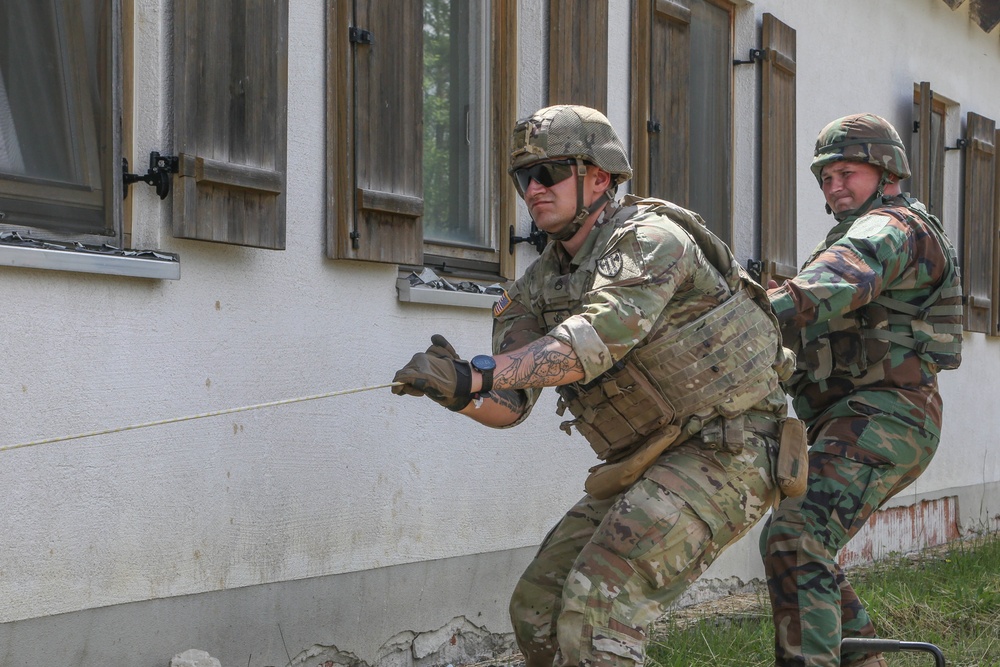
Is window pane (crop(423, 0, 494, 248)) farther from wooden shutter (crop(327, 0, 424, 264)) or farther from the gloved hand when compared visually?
the gloved hand

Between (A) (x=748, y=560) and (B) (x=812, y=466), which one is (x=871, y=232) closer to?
(B) (x=812, y=466)

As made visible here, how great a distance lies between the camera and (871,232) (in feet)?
14.5

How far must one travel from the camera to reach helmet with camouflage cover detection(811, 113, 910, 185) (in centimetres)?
469

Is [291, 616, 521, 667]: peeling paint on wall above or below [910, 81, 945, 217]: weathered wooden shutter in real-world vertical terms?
below

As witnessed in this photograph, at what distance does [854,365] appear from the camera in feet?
14.9

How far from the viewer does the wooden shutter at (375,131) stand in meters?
4.71

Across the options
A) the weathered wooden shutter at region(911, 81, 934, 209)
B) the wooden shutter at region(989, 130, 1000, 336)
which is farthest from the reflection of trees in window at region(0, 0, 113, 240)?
the wooden shutter at region(989, 130, 1000, 336)

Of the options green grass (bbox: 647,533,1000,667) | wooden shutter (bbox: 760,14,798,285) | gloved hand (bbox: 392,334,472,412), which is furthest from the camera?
wooden shutter (bbox: 760,14,798,285)

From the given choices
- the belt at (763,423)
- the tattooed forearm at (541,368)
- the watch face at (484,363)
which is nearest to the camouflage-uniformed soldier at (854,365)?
the belt at (763,423)

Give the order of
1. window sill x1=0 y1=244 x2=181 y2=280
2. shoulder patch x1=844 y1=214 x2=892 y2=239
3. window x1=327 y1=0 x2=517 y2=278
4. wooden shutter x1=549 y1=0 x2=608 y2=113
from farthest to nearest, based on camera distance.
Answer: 1. wooden shutter x1=549 y1=0 x2=608 y2=113
2. window x1=327 y1=0 x2=517 y2=278
3. shoulder patch x1=844 y1=214 x2=892 y2=239
4. window sill x1=0 y1=244 x2=181 y2=280

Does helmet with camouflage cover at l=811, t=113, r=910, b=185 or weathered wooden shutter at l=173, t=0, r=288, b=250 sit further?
helmet with camouflage cover at l=811, t=113, r=910, b=185

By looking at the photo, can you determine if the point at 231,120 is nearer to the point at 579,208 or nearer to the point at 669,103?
the point at 579,208

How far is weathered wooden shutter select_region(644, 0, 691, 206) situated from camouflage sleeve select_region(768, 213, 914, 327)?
2.34 meters

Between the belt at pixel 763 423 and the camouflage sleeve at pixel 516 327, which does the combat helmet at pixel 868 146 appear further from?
the camouflage sleeve at pixel 516 327
